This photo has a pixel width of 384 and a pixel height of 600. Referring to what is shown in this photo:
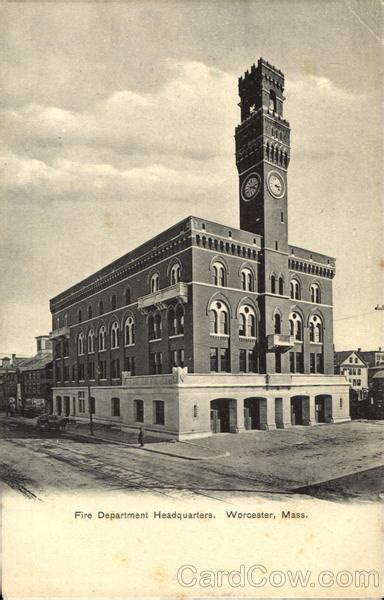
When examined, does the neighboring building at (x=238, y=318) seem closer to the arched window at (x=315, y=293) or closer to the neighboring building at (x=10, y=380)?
the arched window at (x=315, y=293)

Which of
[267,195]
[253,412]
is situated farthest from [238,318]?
[267,195]

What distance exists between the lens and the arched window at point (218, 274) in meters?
33.6

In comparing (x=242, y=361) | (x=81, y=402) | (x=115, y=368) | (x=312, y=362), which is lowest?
(x=81, y=402)

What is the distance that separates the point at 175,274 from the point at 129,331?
9.84 meters

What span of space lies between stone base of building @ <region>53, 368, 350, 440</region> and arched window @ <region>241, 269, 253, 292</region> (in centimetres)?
687

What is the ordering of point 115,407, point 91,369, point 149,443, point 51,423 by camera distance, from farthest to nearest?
point 91,369 → point 115,407 → point 51,423 → point 149,443

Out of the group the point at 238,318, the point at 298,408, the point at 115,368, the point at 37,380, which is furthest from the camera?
the point at 37,380

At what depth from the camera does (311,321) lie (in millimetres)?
40938

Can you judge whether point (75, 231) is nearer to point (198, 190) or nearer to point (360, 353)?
point (198, 190)

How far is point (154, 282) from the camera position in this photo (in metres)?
37.8

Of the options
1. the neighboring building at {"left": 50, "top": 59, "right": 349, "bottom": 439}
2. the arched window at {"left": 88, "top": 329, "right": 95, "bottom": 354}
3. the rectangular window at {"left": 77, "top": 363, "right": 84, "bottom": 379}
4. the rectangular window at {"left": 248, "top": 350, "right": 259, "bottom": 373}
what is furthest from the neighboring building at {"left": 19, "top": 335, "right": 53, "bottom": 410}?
the rectangular window at {"left": 248, "top": 350, "right": 259, "bottom": 373}

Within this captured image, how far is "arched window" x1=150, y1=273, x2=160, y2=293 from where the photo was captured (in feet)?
123

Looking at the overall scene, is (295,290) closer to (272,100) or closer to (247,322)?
(247,322)

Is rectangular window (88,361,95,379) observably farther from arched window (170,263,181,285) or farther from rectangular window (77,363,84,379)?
arched window (170,263,181,285)
